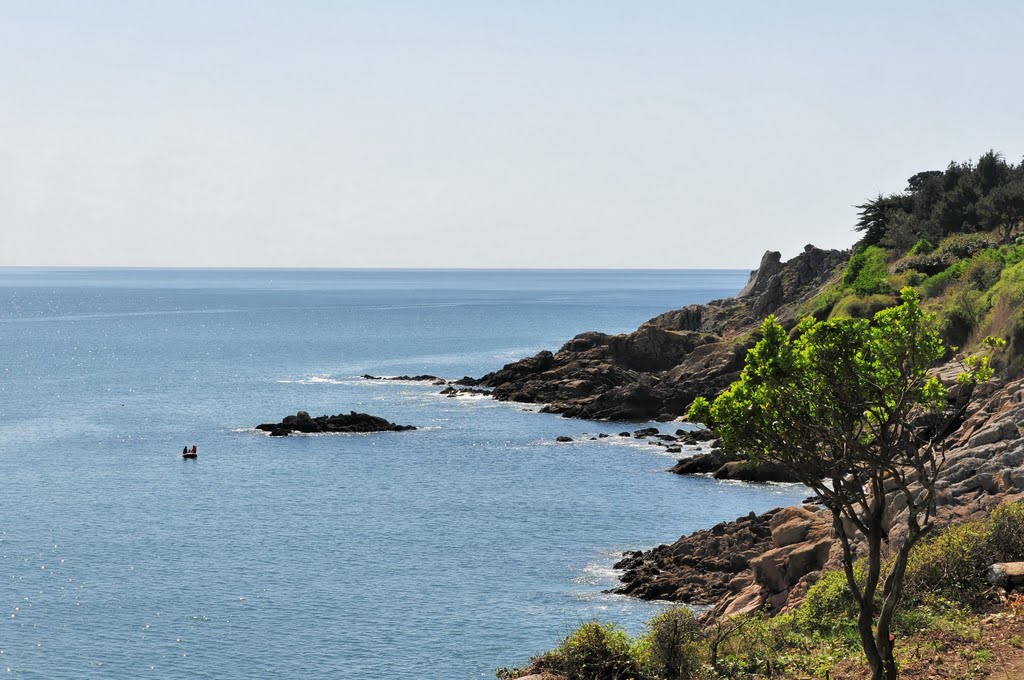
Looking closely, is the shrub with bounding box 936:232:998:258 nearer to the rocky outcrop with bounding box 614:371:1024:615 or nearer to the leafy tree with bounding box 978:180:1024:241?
the leafy tree with bounding box 978:180:1024:241

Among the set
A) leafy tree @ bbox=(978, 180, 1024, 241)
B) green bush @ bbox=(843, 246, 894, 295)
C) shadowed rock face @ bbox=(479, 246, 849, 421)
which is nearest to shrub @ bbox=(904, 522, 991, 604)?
leafy tree @ bbox=(978, 180, 1024, 241)

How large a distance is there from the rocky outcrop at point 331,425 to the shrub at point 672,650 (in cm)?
7253

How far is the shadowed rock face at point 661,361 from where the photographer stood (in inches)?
4104

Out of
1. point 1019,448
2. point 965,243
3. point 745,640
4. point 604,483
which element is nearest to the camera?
point 745,640

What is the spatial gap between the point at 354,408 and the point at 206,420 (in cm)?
1477

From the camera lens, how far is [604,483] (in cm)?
7362

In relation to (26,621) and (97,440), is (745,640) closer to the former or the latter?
(26,621)

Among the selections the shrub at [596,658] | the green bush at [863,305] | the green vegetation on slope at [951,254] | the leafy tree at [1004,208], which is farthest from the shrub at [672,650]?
the leafy tree at [1004,208]

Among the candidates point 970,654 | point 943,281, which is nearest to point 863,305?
point 943,281

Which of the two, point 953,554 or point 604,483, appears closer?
point 953,554

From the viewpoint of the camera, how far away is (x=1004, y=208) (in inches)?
3553

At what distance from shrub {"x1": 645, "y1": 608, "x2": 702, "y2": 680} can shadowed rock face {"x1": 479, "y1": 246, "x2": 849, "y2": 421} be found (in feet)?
253

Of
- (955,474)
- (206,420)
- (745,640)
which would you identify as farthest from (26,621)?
(206,420)

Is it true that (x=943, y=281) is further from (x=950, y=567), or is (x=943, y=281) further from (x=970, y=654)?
(x=970, y=654)
